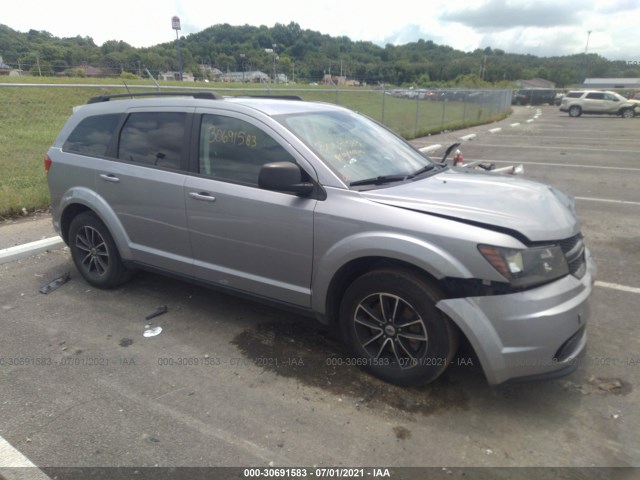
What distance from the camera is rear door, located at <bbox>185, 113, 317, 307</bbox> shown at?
3.25m

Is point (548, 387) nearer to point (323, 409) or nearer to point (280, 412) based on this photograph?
point (323, 409)

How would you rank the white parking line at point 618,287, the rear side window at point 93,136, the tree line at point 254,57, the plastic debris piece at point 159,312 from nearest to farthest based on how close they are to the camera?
the plastic debris piece at point 159,312 → the rear side window at point 93,136 → the white parking line at point 618,287 → the tree line at point 254,57

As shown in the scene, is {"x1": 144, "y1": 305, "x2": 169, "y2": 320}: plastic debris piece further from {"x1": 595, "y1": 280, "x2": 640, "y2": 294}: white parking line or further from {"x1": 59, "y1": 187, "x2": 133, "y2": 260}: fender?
{"x1": 595, "y1": 280, "x2": 640, "y2": 294}: white parking line

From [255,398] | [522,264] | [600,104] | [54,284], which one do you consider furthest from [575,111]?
[255,398]

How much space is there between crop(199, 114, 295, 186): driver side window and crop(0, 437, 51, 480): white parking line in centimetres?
209

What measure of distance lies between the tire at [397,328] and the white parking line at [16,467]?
1.88 m

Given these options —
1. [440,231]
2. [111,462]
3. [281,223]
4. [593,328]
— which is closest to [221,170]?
[281,223]

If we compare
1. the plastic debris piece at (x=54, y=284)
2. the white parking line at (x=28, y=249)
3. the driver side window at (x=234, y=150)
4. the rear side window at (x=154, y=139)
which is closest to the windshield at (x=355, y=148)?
the driver side window at (x=234, y=150)

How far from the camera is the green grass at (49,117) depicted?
746 centimetres

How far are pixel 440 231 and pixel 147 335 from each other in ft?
7.91

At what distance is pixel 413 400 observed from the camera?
296 cm

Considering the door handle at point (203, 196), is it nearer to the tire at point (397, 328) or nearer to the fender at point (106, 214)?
the fender at point (106, 214)

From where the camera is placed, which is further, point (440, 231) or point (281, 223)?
point (281, 223)

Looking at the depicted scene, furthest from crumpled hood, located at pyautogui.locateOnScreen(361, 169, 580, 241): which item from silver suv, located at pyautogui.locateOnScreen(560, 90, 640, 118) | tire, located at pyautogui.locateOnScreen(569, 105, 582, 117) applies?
tire, located at pyautogui.locateOnScreen(569, 105, 582, 117)
